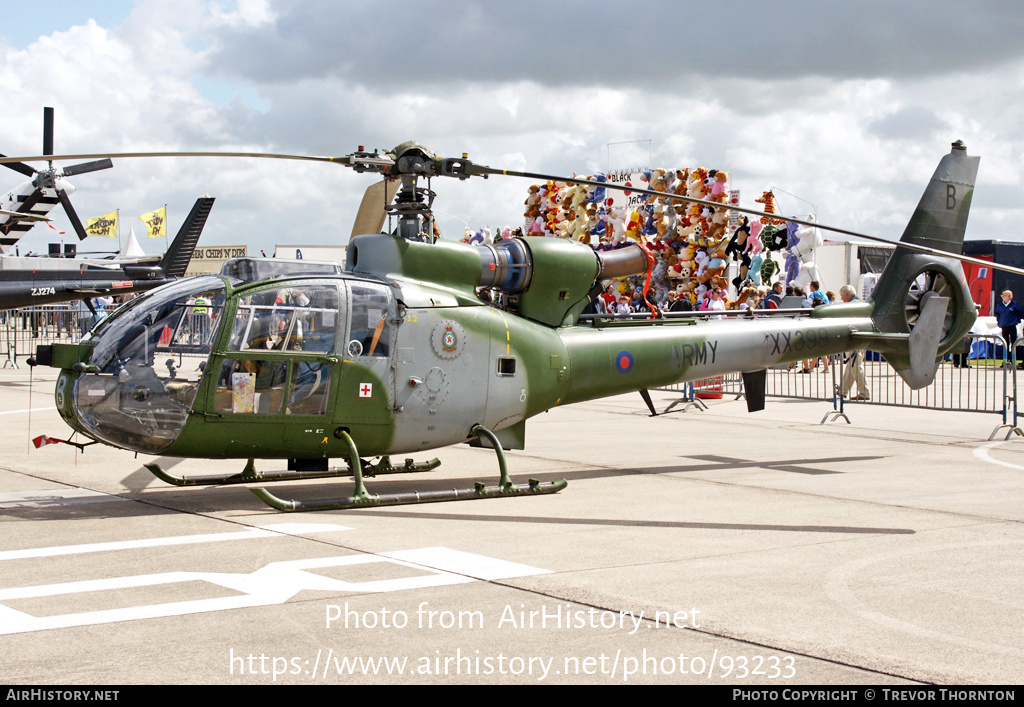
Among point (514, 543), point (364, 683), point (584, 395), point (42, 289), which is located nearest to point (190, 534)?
point (514, 543)

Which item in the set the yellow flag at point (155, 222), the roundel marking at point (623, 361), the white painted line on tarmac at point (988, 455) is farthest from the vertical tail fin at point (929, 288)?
the yellow flag at point (155, 222)

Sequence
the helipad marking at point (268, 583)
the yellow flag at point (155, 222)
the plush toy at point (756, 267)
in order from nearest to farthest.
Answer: the helipad marking at point (268, 583), the plush toy at point (756, 267), the yellow flag at point (155, 222)

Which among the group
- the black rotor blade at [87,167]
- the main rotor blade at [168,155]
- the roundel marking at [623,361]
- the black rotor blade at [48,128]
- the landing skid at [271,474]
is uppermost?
the black rotor blade at [48,128]

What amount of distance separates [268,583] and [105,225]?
57.6 metres

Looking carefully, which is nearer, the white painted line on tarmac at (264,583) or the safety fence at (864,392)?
the white painted line on tarmac at (264,583)

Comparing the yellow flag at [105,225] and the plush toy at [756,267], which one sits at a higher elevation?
the yellow flag at [105,225]

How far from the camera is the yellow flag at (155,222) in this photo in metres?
54.4

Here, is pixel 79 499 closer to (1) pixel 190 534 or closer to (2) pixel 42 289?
(1) pixel 190 534

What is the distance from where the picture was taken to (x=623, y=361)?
34.9 ft

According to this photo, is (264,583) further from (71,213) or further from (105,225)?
(105,225)

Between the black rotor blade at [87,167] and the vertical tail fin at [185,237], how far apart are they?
8.78 ft

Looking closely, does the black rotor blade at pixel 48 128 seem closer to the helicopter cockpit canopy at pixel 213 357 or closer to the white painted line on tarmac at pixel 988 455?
the helicopter cockpit canopy at pixel 213 357

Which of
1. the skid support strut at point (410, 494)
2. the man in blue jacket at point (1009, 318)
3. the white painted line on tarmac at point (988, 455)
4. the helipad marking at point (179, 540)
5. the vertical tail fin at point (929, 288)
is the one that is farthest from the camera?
the man in blue jacket at point (1009, 318)

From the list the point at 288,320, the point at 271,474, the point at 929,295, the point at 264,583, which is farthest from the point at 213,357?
the point at 929,295
